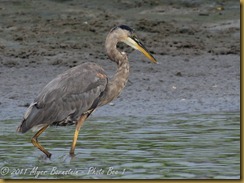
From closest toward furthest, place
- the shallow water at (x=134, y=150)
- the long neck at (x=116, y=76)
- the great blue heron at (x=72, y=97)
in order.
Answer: the shallow water at (x=134, y=150) → the great blue heron at (x=72, y=97) → the long neck at (x=116, y=76)

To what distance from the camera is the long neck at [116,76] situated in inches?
378

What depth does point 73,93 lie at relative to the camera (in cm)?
942

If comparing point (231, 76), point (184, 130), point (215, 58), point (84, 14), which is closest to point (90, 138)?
point (184, 130)

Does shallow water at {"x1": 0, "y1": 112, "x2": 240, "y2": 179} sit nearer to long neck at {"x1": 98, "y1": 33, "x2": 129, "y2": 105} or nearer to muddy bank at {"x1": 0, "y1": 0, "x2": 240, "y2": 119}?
long neck at {"x1": 98, "y1": 33, "x2": 129, "y2": 105}

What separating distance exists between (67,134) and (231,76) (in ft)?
14.8

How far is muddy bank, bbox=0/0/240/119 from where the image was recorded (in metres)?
12.9

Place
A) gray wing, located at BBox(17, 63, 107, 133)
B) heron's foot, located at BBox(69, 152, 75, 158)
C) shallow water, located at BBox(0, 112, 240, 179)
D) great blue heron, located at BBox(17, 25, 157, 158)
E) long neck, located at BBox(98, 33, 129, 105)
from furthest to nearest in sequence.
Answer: long neck, located at BBox(98, 33, 129, 105) < gray wing, located at BBox(17, 63, 107, 133) < great blue heron, located at BBox(17, 25, 157, 158) < heron's foot, located at BBox(69, 152, 75, 158) < shallow water, located at BBox(0, 112, 240, 179)

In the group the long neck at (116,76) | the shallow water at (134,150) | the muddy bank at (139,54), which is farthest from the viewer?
the muddy bank at (139,54)

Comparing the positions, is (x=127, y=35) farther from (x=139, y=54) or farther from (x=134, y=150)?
(x=139, y=54)

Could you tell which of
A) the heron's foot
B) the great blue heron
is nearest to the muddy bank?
the great blue heron

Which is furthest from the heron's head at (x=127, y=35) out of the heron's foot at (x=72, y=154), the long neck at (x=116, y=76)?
the heron's foot at (x=72, y=154)

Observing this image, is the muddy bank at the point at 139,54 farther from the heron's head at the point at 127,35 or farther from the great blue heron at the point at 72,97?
the great blue heron at the point at 72,97

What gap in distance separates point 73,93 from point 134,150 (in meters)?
0.90

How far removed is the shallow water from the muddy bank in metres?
1.05
